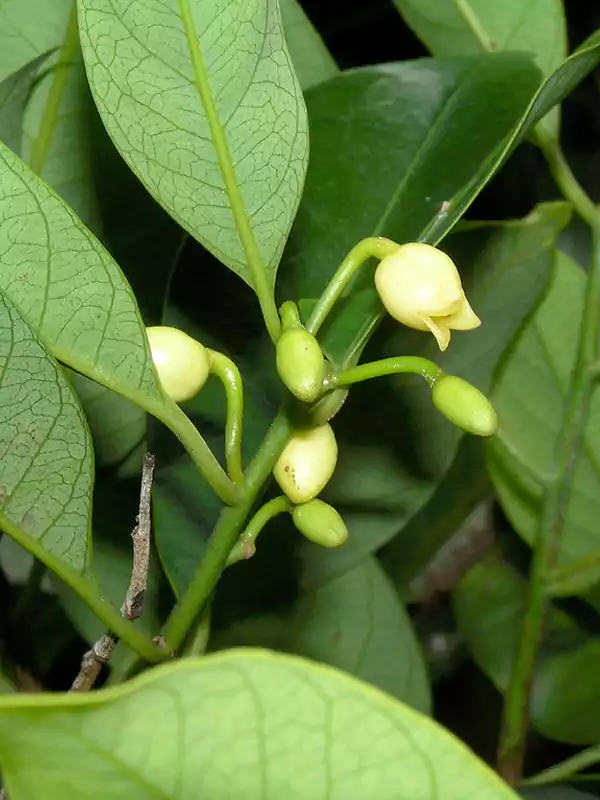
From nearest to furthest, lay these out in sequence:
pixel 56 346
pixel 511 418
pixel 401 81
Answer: pixel 56 346 < pixel 401 81 < pixel 511 418

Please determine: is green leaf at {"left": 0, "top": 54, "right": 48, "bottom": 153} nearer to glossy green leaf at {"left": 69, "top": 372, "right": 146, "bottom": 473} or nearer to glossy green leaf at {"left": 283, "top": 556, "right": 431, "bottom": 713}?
glossy green leaf at {"left": 69, "top": 372, "right": 146, "bottom": 473}

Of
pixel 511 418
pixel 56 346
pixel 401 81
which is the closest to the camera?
pixel 56 346

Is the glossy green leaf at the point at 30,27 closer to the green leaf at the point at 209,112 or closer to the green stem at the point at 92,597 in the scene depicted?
the green leaf at the point at 209,112

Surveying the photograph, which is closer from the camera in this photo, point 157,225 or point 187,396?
point 187,396

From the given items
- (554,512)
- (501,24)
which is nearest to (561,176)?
(501,24)

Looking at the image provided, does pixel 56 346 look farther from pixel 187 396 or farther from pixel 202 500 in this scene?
pixel 202 500

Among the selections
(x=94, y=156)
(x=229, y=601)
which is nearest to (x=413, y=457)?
Result: (x=229, y=601)

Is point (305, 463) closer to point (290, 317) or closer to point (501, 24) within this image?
point (290, 317)
